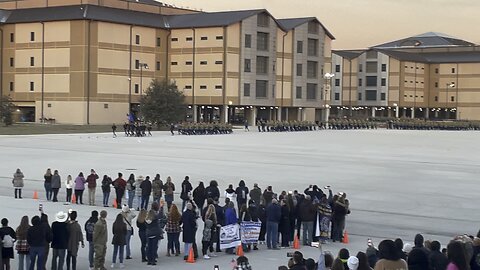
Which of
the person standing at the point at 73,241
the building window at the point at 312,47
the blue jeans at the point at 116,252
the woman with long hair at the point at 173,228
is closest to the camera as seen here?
the person standing at the point at 73,241

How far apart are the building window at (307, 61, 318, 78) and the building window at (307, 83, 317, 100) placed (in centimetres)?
141

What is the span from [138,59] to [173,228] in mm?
87530

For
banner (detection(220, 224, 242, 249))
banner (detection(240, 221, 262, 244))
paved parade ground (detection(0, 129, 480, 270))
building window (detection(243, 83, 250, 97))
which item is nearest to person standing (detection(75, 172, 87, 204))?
paved parade ground (detection(0, 129, 480, 270))

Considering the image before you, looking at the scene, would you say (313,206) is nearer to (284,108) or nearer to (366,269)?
(366,269)

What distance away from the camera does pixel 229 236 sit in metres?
18.2

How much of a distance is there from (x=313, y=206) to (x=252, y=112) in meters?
90.5

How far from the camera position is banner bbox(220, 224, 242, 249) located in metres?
18.1

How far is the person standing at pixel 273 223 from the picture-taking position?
19.1 m

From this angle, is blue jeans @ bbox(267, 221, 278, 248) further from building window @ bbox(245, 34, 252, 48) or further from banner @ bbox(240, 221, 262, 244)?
building window @ bbox(245, 34, 252, 48)

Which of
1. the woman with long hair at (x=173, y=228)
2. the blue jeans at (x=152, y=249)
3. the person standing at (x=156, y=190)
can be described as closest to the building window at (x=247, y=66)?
the person standing at (x=156, y=190)

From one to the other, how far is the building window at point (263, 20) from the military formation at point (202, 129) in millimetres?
27569

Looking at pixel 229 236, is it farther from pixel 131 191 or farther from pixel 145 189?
pixel 131 191

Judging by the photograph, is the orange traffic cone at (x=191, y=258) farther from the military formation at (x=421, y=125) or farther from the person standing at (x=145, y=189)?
the military formation at (x=421, y=125)

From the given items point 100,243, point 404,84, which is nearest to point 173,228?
point 100,243
